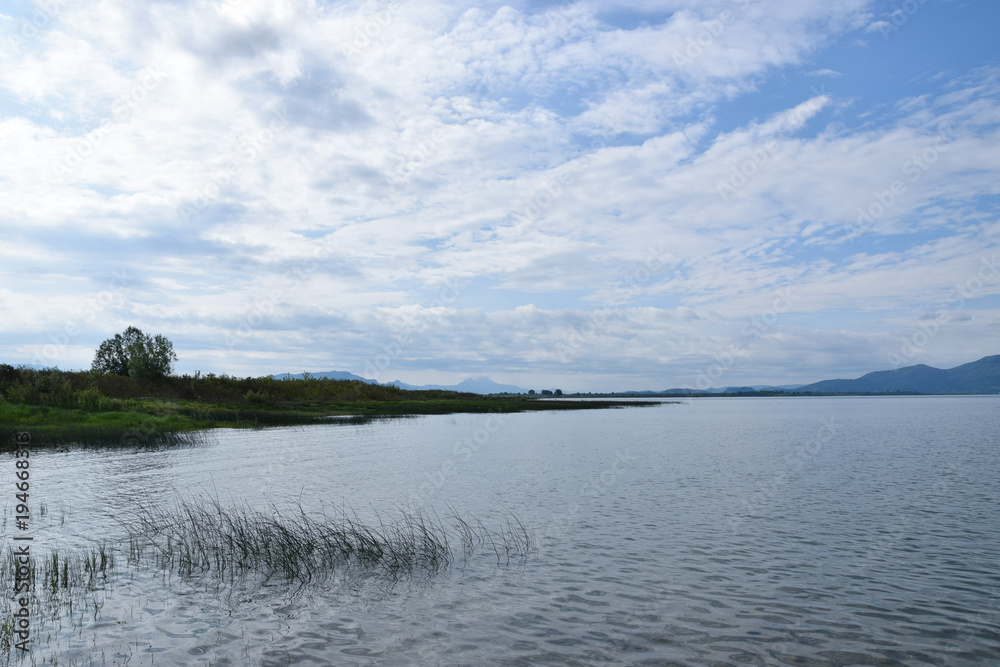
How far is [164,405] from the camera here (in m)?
67.8

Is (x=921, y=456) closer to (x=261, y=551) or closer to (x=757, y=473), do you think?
(x=757, y=473)

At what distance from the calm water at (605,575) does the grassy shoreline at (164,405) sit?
455 inches

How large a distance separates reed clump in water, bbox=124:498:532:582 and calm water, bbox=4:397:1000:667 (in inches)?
40.3

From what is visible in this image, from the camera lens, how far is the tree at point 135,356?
3765 inches

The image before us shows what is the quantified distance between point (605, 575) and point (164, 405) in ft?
216

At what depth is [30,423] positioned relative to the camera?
47.8 meters

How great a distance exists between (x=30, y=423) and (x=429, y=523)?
4308 centimetres

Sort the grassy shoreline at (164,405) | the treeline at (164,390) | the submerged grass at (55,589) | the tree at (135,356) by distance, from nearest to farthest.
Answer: the submerged grass at (55,589), the grassy shoreline at (164,405), the treeline at (164,390), the tree at (135,356)

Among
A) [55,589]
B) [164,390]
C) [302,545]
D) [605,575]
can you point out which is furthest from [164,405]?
[605,575]

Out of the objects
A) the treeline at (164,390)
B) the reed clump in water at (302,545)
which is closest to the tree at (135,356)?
the treeline at (164,390)

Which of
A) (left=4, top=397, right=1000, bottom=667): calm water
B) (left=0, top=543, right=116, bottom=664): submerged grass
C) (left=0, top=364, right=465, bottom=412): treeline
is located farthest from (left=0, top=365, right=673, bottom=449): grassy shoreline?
(left=0, top=543, right=116, bottom=664): submerged grass

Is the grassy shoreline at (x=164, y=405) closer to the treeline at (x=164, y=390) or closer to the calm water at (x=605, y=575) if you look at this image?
the treeline at (x=164, y=390)

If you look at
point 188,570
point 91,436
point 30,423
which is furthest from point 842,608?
→ point 30,423

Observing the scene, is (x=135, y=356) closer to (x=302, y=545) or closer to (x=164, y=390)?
(x=164, y=390)
